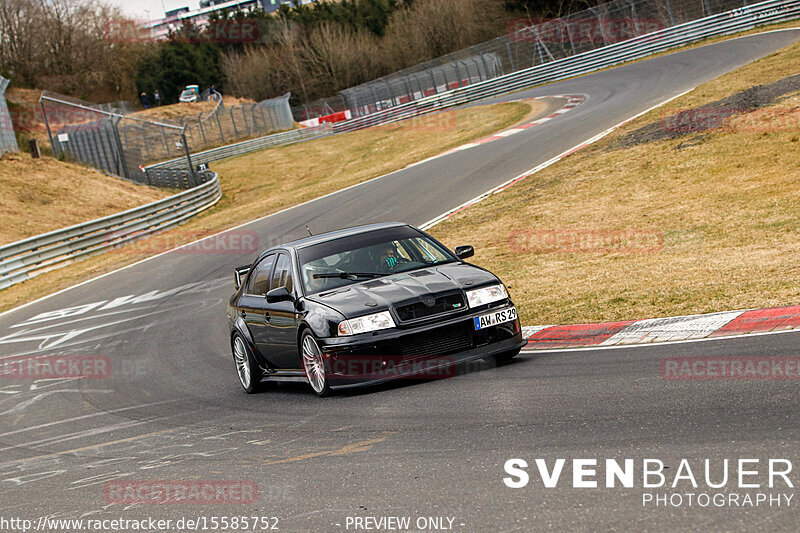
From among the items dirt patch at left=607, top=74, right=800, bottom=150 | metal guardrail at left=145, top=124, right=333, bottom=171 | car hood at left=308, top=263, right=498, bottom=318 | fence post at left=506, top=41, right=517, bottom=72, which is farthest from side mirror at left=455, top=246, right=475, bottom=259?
metal guardrail at left=145, top=124, right=333, bottom=171

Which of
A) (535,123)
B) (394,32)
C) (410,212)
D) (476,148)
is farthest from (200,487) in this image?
(394,32)

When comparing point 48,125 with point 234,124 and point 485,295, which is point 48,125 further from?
point 485,295

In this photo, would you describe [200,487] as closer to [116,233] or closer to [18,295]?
[18,295]

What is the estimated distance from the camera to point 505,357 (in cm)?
845

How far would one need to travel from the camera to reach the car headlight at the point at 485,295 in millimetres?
7957

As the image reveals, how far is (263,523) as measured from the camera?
16.2 ft

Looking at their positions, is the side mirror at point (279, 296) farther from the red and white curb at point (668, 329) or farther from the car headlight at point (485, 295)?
the red and white curb at point (668, 329)

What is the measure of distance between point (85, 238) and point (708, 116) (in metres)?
17.7

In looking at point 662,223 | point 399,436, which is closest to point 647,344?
point 399,436

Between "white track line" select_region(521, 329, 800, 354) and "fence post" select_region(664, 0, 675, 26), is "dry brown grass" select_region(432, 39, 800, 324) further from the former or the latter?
"fence post" select_region(664, 0, 675, 26)

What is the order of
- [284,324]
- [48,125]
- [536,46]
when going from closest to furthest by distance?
[284,324]
[48,125]
[536,46]

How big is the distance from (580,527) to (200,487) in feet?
9.22

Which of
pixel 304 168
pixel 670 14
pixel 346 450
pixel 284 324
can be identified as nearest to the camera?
pixel 346 450

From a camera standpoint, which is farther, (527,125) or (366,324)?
(527,125)
